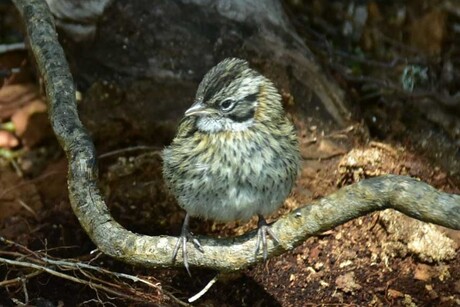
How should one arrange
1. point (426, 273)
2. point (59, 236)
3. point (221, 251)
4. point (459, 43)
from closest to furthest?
point (221, 251) → point (426, 273) → point (59, 236) → point (459, 43)

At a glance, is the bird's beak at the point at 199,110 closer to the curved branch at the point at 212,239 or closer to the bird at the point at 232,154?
the bird at the point at 232,154

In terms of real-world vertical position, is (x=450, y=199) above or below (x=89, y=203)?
above

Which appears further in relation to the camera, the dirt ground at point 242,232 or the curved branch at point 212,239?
the dirt ground at point 242,232

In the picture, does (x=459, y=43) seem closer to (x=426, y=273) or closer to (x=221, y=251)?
(x=426, y=273)

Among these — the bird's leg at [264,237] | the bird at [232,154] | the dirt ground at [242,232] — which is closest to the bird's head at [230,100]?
the bird at [232,154]

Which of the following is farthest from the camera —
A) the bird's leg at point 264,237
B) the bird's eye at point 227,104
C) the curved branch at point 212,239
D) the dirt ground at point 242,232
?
the dirt ground at point 242,232

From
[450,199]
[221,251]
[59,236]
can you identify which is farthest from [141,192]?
[450,199]

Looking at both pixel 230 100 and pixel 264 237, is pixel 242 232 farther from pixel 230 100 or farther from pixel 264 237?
pixel 230 100
